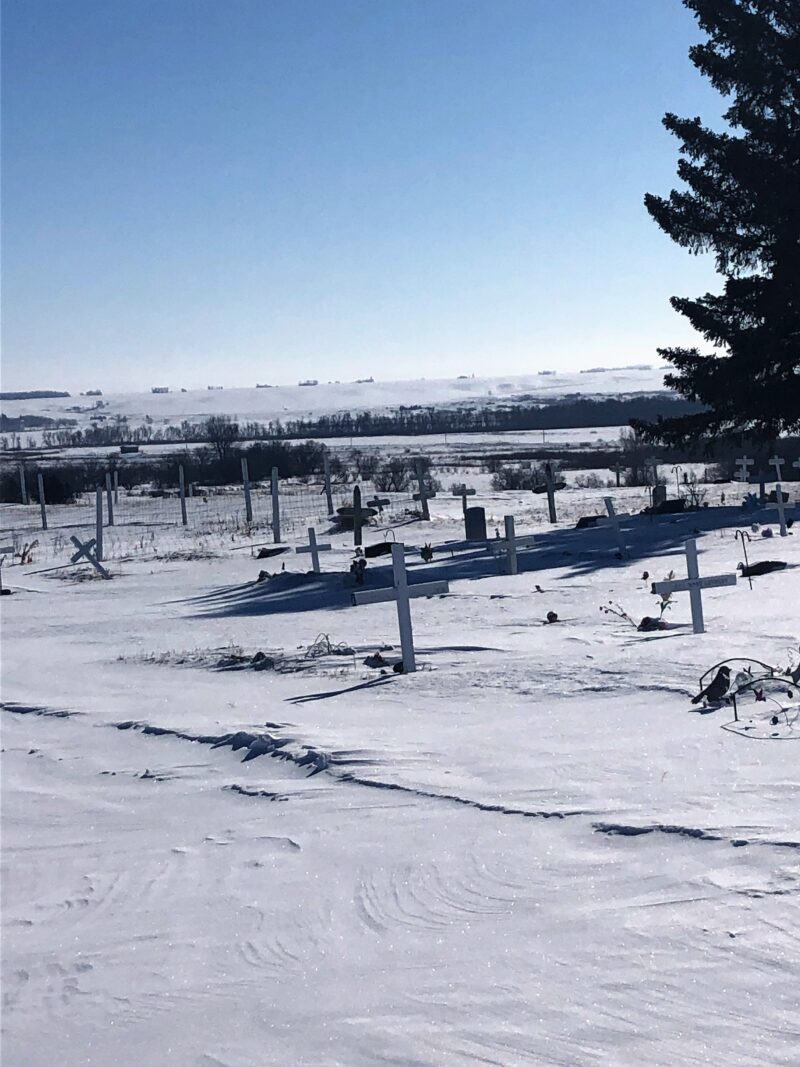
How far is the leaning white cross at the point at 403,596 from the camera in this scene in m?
Result: 10.2

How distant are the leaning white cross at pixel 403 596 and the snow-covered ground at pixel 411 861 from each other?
0.83ft

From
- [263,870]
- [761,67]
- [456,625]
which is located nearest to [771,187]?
[761,67]

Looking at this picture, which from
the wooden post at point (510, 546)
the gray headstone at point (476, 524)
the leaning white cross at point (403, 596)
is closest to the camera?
the leaning white cross at point (403, 596)

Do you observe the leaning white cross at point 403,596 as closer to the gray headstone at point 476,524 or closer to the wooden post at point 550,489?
the gray headstone at point 476,524

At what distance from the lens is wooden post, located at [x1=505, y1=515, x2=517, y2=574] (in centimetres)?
1695

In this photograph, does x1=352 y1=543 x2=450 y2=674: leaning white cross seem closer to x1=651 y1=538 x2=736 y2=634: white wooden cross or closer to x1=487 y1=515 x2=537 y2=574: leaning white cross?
x1=651 y1=538 x2=736 y2=634: white wooden cross

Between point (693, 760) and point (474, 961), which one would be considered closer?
point (474, 961)

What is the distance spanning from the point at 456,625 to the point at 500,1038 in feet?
30.6

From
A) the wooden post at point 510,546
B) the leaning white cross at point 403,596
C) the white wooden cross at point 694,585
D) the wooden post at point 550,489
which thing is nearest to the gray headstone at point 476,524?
the wooden post at point 550,489

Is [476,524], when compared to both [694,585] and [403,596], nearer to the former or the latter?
[694,585]

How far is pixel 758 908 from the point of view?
4352 mm

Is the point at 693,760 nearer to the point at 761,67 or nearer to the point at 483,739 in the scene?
the point at 483,739

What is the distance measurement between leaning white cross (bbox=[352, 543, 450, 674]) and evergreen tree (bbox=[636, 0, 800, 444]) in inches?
576

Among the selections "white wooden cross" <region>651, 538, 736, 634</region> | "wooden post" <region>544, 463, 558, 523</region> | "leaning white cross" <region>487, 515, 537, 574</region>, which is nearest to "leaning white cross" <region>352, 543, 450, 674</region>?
"white wooden cross" <region>651, 538, 736, 634</region>
